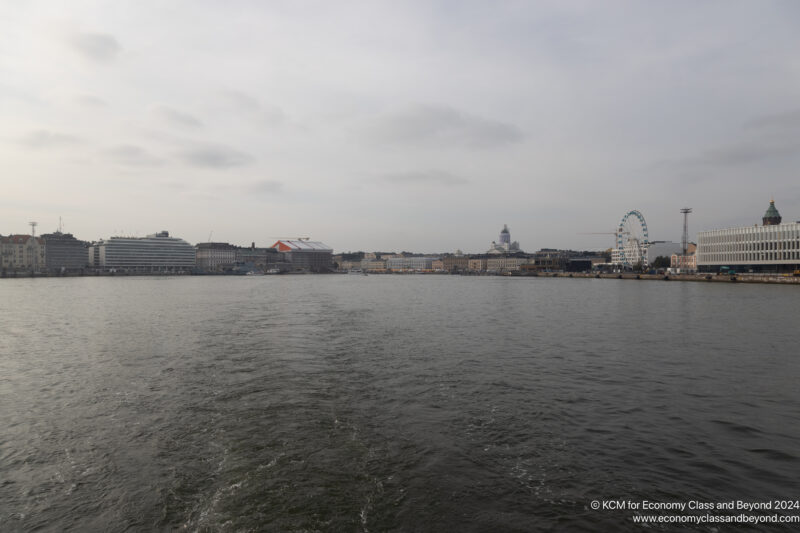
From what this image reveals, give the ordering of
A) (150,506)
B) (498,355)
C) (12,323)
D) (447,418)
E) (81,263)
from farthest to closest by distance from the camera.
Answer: (81,263)
(12,323)
(498,355)
(447,418)
(150,506)

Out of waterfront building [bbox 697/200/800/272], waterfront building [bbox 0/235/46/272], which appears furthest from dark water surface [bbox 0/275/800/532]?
waterfront building [bbox 0/235/46/272]

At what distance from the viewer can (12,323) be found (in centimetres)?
3425

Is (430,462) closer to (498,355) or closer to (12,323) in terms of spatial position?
(498,355)

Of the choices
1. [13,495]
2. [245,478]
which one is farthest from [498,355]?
[13,495]

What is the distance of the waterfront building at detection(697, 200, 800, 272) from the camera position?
10638 cm

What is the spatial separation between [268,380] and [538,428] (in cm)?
960

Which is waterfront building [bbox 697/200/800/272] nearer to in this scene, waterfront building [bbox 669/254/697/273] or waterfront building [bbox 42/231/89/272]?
waterfront building [bbox 669/254/697/273]

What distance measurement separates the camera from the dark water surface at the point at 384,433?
7715mm

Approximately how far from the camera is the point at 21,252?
180 meters

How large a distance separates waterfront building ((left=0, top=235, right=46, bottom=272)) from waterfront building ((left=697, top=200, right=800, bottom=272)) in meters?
240

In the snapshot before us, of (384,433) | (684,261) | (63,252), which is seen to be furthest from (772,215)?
(63,252)

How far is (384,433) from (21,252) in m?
230

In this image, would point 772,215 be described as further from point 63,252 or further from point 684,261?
point 63,252

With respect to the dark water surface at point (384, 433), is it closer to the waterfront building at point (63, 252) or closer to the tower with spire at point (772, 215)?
the tower with spire at point (772, 215)
